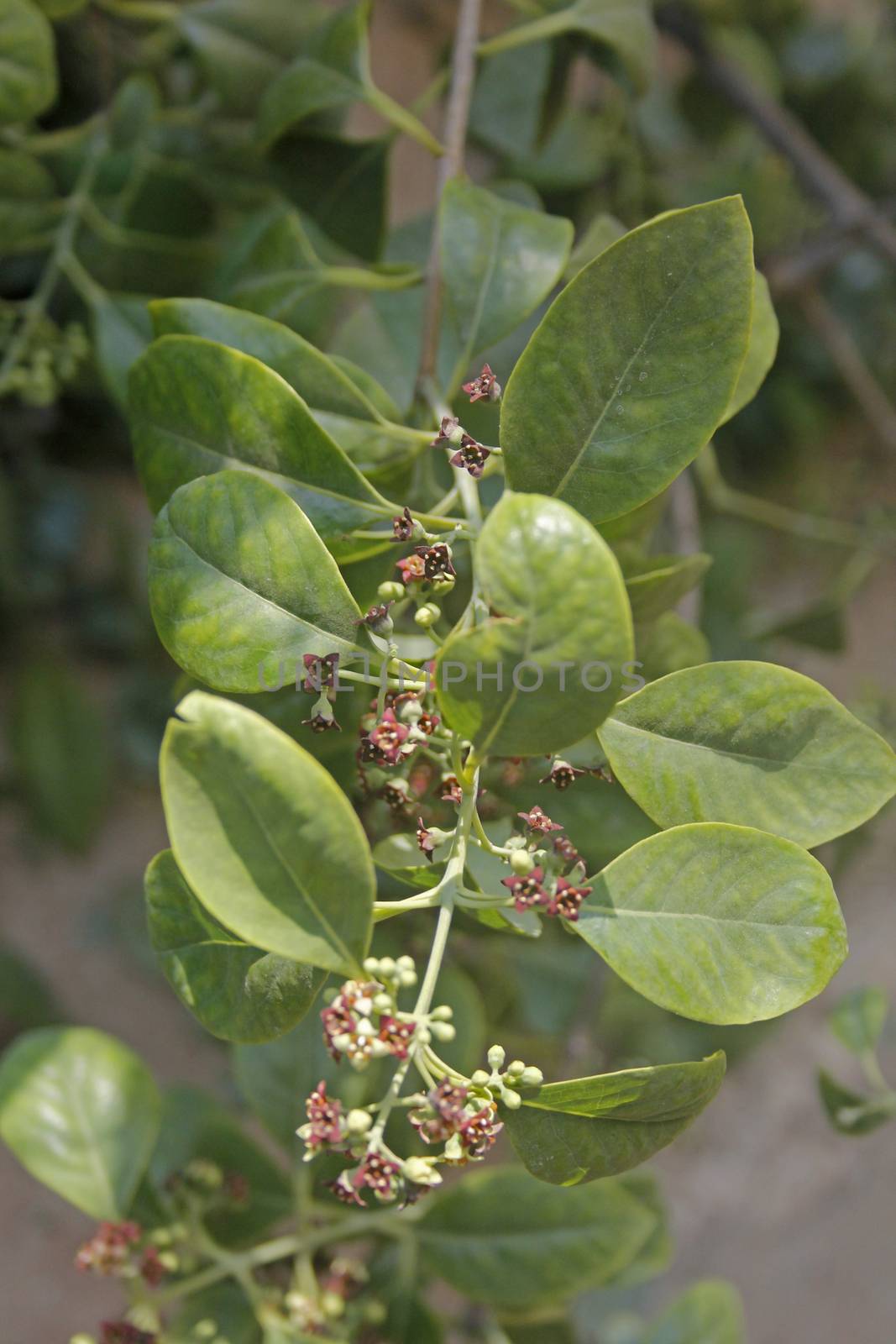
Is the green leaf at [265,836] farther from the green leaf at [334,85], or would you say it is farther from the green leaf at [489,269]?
the green leaf at [334,85]

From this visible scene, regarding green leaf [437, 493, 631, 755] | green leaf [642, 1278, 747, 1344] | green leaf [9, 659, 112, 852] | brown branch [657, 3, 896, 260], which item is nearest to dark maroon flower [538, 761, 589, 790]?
green leaf [437, 493, 631, 755]

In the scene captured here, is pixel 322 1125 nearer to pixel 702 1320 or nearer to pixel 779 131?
pixel 702 1320

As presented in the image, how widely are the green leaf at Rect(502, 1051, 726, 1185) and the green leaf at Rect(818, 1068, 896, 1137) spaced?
1.66 feet

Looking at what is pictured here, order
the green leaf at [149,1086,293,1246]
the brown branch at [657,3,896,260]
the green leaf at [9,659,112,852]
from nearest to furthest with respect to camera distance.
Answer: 1. the green leaf at [149,1086,293,1246]
2. the brown branch at [657,3,896,260]
3. the green leaf at [9,659,112,852]

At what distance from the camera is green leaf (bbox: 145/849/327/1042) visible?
60 centimetres

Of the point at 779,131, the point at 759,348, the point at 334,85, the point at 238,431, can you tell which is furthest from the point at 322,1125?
the point at 779,131

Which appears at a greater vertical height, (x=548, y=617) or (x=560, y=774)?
(x=548, y=617)

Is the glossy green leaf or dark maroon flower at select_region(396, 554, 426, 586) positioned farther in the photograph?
the glossy green leaf

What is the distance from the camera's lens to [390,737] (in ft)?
1.89

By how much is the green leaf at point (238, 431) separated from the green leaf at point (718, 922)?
264 mm

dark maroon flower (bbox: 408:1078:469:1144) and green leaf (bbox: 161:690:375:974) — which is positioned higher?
green leaf (bbox: 161:690:375:974)

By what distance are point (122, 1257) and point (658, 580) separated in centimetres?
69

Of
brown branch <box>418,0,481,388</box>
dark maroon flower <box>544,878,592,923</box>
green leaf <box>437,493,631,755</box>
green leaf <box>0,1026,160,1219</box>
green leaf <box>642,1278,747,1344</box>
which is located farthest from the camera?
green leaf <box>642,1278,747,1344</box>

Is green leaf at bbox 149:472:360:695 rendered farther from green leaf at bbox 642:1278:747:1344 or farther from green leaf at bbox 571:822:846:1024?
green leaf at bbox 642:1278:747:1344
